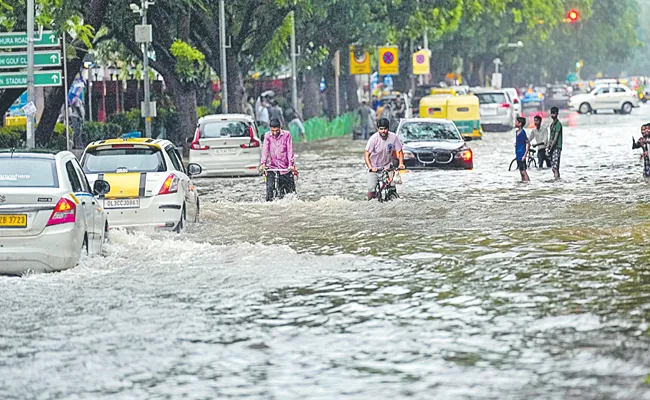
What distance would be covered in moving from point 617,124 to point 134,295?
51.8 m

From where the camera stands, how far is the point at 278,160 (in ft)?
76.6

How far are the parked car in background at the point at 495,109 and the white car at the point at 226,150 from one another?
2592 centimetres

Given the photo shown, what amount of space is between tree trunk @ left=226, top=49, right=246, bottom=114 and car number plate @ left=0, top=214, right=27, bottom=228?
3261 centimetres

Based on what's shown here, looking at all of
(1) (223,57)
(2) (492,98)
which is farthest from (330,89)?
(1) (223,57)

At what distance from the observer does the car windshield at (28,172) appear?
1466cm

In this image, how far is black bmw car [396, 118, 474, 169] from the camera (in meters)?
30.6

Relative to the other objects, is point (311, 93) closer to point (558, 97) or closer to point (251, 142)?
point (558, 97)

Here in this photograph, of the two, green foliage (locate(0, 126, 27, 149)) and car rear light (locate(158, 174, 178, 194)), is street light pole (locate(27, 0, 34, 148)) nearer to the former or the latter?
green foliage (locate(0, 126, 27, 149))

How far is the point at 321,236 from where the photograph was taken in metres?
19.1

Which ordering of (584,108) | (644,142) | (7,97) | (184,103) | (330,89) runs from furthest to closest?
(584,108) → (330,89) → (184,103) → (7,97) → (644,142)

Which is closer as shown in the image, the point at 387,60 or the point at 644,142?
the point at 644,142

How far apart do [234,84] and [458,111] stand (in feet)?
25.1

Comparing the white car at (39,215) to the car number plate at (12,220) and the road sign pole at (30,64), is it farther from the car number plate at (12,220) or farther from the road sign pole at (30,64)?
the road sign pole at (30,64)

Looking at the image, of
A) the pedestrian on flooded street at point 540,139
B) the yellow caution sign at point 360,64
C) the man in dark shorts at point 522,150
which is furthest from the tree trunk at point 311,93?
the man in dark shorts at point 522,150
